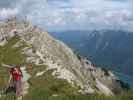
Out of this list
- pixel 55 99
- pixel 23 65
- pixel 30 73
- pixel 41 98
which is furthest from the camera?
pixel 23 65

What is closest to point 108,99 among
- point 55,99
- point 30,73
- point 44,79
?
point 55,99

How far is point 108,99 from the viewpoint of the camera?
41.0 metres

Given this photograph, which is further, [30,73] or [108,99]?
[30,73]

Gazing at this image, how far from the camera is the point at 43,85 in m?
105

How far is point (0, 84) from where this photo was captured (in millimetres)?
104625

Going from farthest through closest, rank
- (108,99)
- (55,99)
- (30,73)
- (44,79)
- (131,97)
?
1. (30,73)
2. (44,79)
3. (55,99)
4. (108,99)
5. (131,97)

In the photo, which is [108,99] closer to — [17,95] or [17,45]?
[17,95]

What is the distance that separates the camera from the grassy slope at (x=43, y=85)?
44581 millimetres

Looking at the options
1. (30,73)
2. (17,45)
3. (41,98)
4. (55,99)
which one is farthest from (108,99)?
(17,45)

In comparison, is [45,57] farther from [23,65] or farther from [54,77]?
[54,77]

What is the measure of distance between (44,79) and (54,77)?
208 inches

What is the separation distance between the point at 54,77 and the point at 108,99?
8026 cm

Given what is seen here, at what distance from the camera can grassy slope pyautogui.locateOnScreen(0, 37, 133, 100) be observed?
44581mm

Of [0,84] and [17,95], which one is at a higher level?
[17,95]
